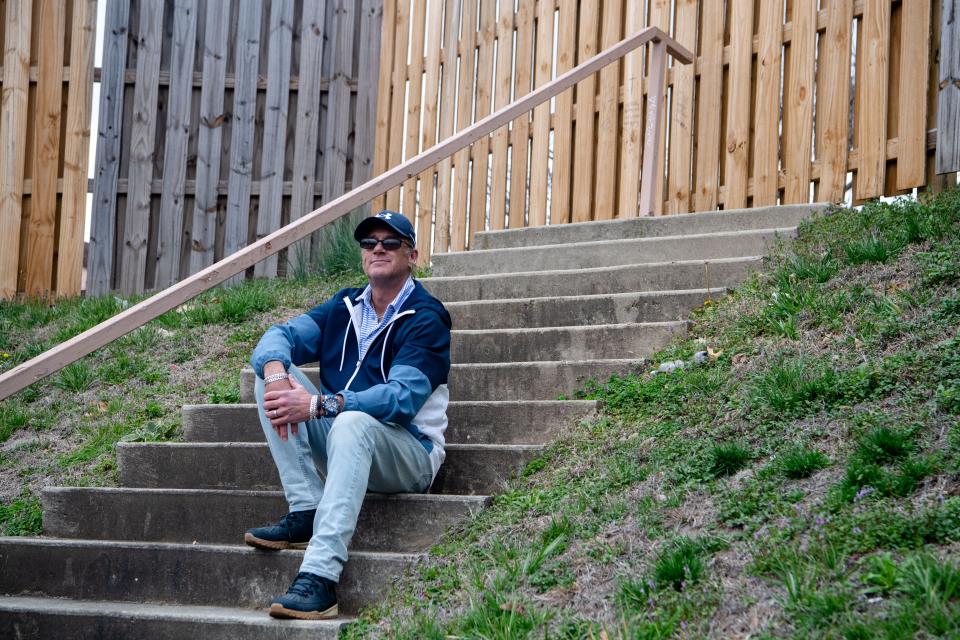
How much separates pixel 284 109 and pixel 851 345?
19.4 ft

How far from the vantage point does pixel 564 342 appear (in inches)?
198

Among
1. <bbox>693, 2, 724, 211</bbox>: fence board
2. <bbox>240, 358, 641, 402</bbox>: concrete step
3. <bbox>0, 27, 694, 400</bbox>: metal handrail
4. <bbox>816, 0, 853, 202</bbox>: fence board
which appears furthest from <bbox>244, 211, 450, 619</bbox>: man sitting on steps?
<bbox>693, 2, 724, 211</bbox>: fence board

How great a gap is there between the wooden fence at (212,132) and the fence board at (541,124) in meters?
1.76

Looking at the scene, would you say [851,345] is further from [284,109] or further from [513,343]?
[284,109]

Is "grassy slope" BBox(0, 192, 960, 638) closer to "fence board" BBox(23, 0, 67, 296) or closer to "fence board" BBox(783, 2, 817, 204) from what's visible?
"fence board" BBox(783, 2, 817, 204)

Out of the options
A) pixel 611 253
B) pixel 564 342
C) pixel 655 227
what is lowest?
pixel 564 342

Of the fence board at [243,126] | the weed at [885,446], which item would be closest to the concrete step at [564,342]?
the weed at [885,446]

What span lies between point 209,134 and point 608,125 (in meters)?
3.48

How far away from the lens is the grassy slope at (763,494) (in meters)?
2.71

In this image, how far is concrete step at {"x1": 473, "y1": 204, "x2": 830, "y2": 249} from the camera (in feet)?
18.8

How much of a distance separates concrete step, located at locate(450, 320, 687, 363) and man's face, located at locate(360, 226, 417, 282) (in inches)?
40.9

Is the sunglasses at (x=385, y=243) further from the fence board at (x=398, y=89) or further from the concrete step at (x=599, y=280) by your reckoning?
the fence board at (x=398, y=89)

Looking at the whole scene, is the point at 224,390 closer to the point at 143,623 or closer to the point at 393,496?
the point at 393,496

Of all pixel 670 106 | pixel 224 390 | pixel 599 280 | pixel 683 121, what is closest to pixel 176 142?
pixel 224 390
